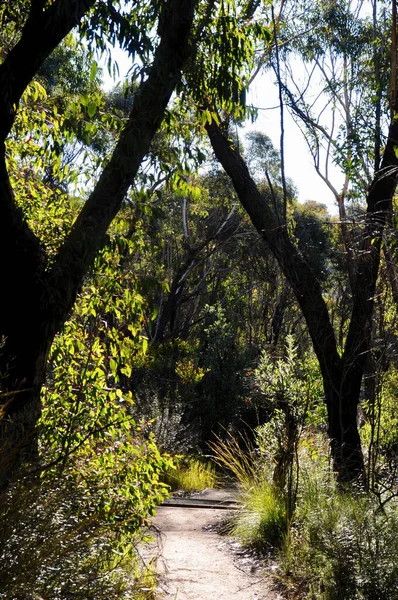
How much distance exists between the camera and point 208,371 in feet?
47.6

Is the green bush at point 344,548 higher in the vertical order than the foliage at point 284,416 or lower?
lower

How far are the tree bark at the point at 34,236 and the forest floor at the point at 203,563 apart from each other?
1.60 metres

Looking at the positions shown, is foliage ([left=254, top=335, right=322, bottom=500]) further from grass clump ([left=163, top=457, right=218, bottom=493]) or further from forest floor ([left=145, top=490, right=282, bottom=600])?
grass clump ([left=163, top=457, right=218, bottom=493])

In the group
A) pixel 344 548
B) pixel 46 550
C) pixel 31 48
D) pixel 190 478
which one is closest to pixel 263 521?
pixel 344 548

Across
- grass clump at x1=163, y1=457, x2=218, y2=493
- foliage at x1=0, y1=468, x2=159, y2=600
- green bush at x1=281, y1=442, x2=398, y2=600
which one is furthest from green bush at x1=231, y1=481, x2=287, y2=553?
foliage at x1=0, y1=468, x2=159, y2=600

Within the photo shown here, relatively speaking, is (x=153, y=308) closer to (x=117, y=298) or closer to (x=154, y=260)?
(x=117, y=298)

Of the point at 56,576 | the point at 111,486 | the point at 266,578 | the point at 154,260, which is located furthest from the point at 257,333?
the point at 56,576

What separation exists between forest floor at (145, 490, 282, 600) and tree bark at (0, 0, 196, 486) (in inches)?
62.8

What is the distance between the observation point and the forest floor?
5.48 meters

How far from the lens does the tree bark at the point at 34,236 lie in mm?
4027

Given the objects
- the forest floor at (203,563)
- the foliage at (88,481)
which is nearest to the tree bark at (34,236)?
the foliage at (88,481)

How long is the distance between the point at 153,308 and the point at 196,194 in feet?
2.70

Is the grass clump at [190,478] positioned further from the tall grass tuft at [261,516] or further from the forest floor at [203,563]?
the tall grass tuft at [261,516]

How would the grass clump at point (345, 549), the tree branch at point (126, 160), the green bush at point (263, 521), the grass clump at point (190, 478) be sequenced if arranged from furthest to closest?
the grass clump at point (190, 478) < the green bush at point (263, 521) < the grass clump at point (345, 549) < the tree branch at point (126, 160)
